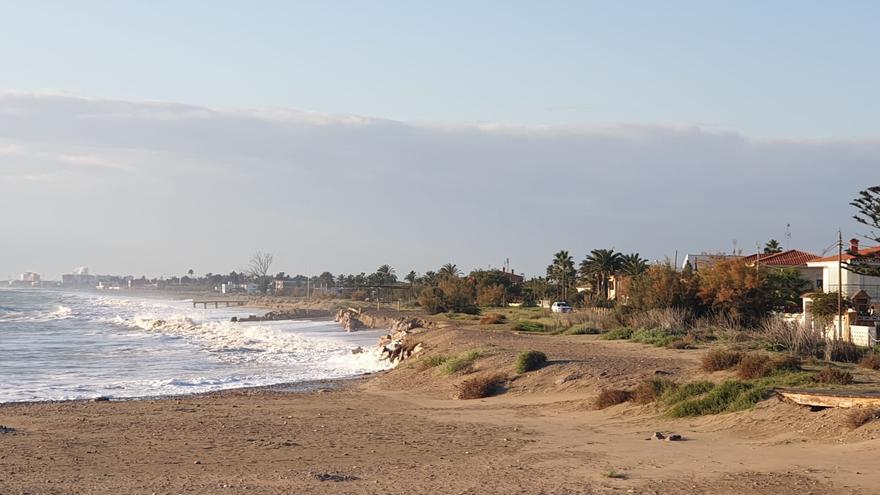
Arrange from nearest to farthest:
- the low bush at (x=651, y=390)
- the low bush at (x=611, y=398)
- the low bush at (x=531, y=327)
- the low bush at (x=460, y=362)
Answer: the low bush at (x=651, y=390) → the low bush at (x=611, y=398) → the low bush at (x=460, y=362) → the low bush at (x=531, y=327)

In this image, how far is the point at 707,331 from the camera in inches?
1455

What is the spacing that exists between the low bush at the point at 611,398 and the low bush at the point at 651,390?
0.19 m

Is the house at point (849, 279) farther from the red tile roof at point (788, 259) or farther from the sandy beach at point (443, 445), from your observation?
the sandy beach at point (443, 445)

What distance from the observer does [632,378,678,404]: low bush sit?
20781 millimetres

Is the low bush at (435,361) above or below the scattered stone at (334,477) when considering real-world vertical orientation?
above

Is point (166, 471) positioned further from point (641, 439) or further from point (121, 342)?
point (121, 342)

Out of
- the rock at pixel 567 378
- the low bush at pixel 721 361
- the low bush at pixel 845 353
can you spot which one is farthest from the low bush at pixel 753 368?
the low bush at pixel 845 353

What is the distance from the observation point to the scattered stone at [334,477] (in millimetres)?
14794

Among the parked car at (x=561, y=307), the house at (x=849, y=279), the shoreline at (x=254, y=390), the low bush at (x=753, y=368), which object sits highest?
the house at (x=849, y=279)

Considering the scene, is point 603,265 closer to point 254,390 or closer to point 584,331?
point 584,331

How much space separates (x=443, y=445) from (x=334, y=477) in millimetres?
3539

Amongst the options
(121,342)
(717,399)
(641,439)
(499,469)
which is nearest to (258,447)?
(499,469)

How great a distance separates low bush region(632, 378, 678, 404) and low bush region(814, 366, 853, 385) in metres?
2.80

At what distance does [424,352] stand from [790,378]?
20.2 meters
